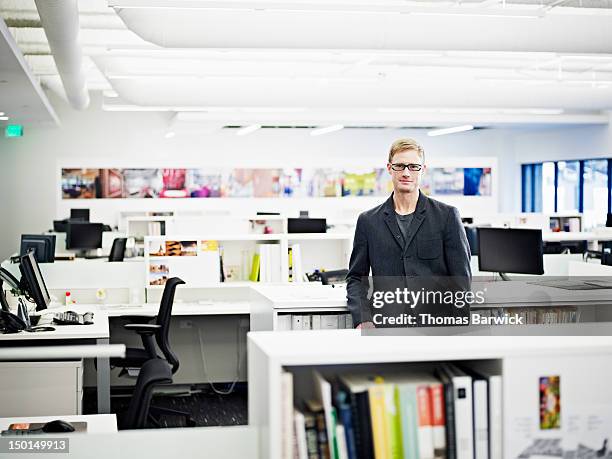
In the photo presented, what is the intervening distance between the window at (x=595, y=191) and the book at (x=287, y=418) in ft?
52.5

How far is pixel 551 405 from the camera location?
2.03 metres

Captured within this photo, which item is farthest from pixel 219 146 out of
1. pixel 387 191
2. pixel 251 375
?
pixel 251 375

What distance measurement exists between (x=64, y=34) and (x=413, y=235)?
491 cm

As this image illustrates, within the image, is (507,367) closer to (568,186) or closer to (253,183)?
(253,183)

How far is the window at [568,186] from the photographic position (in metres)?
18.2

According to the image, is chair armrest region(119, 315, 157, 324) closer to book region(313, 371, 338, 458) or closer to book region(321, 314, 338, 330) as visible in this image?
book region(321, 314, 338, 330)

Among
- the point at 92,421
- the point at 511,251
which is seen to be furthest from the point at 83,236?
the point at 92,421

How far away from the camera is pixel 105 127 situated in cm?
1745

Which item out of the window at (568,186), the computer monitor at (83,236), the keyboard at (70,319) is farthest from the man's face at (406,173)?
the window at (568,186)

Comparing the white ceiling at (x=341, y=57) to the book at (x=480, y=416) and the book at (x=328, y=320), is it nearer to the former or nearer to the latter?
the book at (x=328, y=320)

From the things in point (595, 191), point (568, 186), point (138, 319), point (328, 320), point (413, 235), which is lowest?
point (138, 319)

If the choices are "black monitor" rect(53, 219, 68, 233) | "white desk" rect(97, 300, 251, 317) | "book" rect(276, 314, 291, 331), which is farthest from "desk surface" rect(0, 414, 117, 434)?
"black monitor" rect(53, 219, 68, 233)

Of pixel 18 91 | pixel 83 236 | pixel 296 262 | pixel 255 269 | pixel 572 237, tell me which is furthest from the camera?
pixel 83 236

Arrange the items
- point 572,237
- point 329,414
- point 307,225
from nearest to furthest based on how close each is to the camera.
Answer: point 329,414 → point 572,237 → point 307,225
